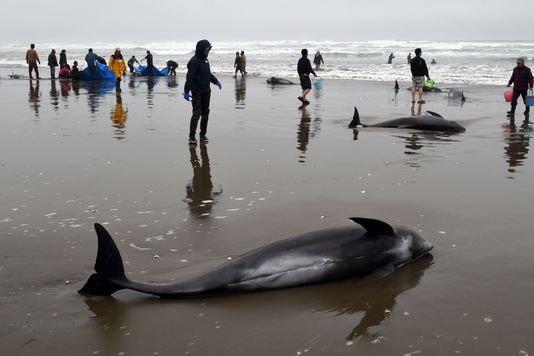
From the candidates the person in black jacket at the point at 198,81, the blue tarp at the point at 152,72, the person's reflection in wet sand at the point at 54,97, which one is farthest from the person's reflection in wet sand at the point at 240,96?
the blue tarp at the point at 152,72

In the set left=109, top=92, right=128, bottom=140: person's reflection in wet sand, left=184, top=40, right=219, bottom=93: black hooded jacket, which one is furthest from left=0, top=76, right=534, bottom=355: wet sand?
left=184, top=40, right=219, bottom=93: black hooded jacket

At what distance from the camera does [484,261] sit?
5.46 meters

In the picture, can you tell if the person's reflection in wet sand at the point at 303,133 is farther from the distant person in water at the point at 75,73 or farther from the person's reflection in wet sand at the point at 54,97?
the distant person in water at the point at 75,73

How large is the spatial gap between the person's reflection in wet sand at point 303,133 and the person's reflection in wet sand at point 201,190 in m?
1.80

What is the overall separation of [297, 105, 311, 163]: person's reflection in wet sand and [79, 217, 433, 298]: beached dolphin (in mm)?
4750

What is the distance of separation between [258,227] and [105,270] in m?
2.29

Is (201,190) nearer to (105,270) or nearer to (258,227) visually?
(258,227)

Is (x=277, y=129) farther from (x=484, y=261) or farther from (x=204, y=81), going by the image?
(x=484, y=261)

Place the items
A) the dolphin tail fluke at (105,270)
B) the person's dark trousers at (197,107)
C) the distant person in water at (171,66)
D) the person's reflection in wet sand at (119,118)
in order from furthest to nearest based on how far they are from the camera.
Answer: the distant person in water at (171,66), the person's reflection in wet sand at (119,118), the person's dark trousers at (197,107), the dolphin tail fluke at (105,270)

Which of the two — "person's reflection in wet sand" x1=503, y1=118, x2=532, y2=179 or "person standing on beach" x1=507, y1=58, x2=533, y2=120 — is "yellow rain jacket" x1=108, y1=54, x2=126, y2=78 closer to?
"person standing on beach" x1=507, y1=58, x2=533, y2=120

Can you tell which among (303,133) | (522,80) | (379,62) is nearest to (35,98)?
(303,133)

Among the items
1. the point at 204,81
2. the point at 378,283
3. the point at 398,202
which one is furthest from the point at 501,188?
the point at 204,81

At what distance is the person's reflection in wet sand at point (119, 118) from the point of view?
13.0 metres

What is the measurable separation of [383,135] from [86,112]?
8.80 meters
